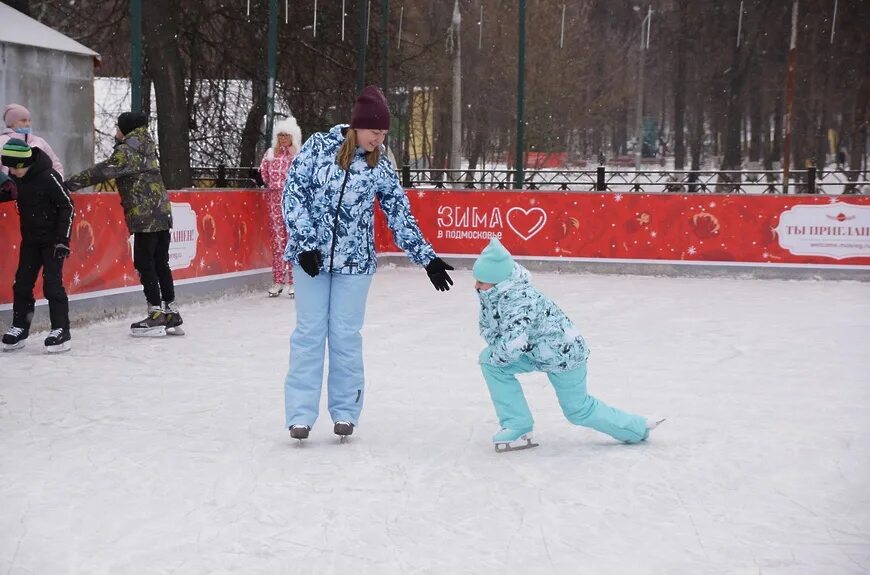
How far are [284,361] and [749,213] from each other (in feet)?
24.0

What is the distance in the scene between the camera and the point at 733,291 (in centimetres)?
1183

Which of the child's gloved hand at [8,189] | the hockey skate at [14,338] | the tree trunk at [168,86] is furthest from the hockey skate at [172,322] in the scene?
the tree trunk at [168,86]

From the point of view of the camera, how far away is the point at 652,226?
43.8 ft

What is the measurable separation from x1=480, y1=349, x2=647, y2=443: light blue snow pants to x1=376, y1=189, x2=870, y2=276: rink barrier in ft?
27.6

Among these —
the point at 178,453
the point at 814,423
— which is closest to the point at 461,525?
the point at 178,453

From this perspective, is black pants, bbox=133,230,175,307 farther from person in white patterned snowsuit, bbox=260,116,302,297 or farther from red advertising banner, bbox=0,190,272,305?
person in white patterned snowsuit, bbox=260,116,302,297

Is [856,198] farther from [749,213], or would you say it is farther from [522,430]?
[522,430]

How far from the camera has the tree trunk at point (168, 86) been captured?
656 inches

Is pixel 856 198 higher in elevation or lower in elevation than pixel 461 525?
higher

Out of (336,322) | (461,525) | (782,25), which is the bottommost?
(461,525)

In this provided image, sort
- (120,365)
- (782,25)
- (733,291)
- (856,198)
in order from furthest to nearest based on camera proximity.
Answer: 1. (782,25)
2. (856,198)
3. (733,291)
4. (120,365)

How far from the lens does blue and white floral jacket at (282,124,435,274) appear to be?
4852 mm

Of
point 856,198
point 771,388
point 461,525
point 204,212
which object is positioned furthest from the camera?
point 856,198

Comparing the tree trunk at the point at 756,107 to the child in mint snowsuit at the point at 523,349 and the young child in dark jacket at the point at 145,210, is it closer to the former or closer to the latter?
the young child in dark jacket at the point at 145,210
